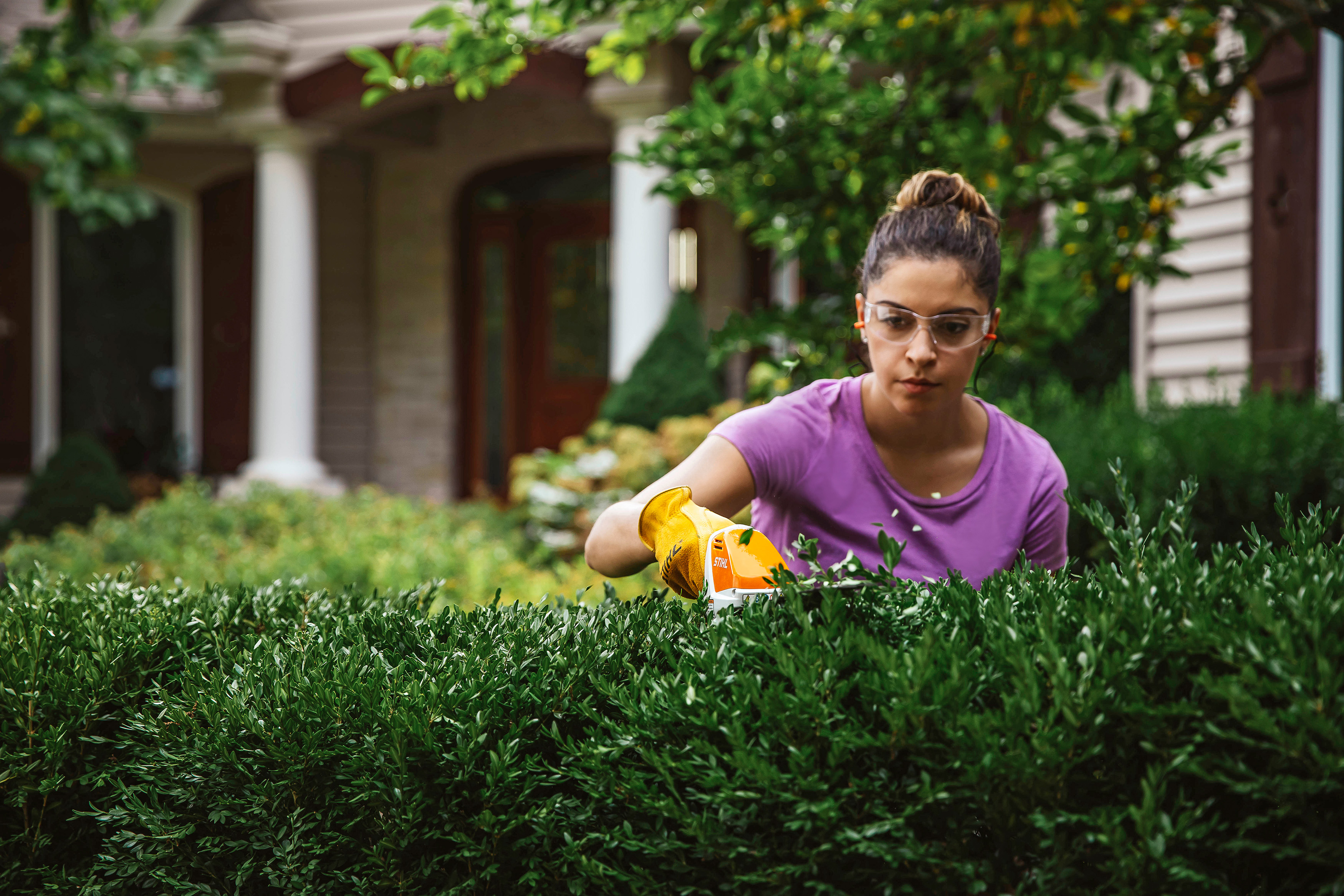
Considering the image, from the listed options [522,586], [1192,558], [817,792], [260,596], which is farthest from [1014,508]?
[522,586]

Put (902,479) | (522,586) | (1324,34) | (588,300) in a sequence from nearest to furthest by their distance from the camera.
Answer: (902,479)
(522,586)
(1324,34)
(588,300)

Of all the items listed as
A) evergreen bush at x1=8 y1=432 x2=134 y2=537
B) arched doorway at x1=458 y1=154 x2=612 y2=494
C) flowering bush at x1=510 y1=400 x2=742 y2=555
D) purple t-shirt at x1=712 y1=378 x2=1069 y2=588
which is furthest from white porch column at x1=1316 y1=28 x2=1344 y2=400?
evergreen bush at x1=8 y1=432 x2=134 y2=537

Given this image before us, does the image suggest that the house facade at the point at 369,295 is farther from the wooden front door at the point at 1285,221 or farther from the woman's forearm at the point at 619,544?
the woman's forearm at the point at 619,544

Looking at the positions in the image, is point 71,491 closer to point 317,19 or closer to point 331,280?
point 331,280

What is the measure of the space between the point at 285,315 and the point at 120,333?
3.44 meters

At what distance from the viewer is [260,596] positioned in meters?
2.86

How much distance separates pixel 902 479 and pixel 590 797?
110 cm

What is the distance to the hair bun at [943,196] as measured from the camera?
2734mm

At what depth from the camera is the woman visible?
258 centimetres

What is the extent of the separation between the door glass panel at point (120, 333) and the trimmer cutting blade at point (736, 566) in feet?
41.3

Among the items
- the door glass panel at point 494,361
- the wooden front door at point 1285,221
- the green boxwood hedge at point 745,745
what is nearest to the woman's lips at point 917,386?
the green boxwood hedge at point 745,745

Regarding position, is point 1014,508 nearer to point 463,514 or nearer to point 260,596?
point 260,596

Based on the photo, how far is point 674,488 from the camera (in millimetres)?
2469

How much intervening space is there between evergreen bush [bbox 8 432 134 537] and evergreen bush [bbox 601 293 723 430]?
4234 millimetres
